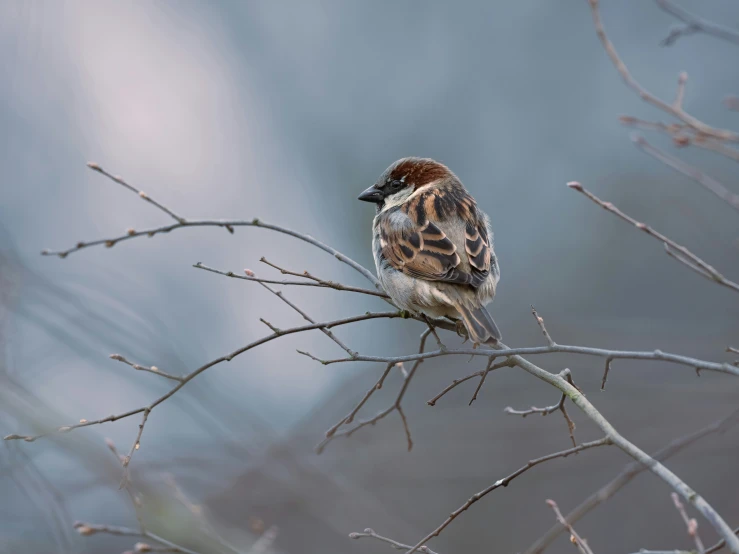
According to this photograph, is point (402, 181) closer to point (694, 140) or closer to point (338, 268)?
point (694, 140)

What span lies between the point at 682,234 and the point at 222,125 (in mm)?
8450

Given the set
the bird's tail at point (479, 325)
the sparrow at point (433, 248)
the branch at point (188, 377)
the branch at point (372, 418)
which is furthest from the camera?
the sparrow at point (433, 248)

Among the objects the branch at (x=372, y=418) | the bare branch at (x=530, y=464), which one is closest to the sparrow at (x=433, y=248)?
the branch at (x=372, y=418)

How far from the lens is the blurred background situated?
19.8ft

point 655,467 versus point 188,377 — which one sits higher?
point 655,467

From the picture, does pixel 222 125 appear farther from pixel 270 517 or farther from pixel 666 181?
pixel 270 517

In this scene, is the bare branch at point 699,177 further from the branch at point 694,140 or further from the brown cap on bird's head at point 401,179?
the brown cap on bird's head at point 401,179

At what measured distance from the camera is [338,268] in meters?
12.7

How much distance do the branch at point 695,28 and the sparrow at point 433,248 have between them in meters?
1.69

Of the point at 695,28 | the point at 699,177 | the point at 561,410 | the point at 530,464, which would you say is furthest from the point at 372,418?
the point at 695,28

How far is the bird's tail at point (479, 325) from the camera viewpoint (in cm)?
404

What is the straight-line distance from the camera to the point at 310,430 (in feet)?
25.0

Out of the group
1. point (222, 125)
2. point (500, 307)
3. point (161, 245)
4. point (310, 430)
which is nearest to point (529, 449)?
point (310, 430)

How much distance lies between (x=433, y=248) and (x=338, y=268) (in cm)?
798
